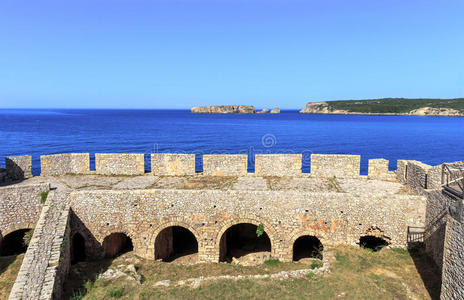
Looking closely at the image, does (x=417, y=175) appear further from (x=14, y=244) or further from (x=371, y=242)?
(x=14, y=244)

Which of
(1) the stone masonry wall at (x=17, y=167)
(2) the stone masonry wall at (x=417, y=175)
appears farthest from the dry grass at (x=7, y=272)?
(2) the stone masonry wall at (x=417, y=175)

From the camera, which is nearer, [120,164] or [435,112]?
[120,164]

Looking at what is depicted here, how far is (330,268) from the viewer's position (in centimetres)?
1096

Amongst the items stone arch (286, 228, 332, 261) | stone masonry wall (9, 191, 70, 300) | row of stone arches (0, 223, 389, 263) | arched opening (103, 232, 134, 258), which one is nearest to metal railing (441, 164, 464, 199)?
row of stone arches (0, 223, 389, 263)

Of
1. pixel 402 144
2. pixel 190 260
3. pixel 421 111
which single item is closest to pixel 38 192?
pixel 190 260

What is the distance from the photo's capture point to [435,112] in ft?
471

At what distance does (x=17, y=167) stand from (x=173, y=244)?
8.90 m

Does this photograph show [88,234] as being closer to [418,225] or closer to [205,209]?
[205,209]

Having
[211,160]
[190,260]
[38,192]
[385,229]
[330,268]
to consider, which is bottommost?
[190,260]

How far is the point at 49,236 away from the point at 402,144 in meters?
57.7

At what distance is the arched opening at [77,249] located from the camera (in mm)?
13555

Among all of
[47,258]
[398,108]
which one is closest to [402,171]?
[47,258]

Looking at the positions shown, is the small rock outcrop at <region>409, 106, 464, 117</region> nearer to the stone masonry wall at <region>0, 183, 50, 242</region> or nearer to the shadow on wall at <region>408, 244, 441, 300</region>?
the shadow on wall at <region>408, 244, 441, 300</region>

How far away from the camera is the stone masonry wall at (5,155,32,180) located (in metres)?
15.5
